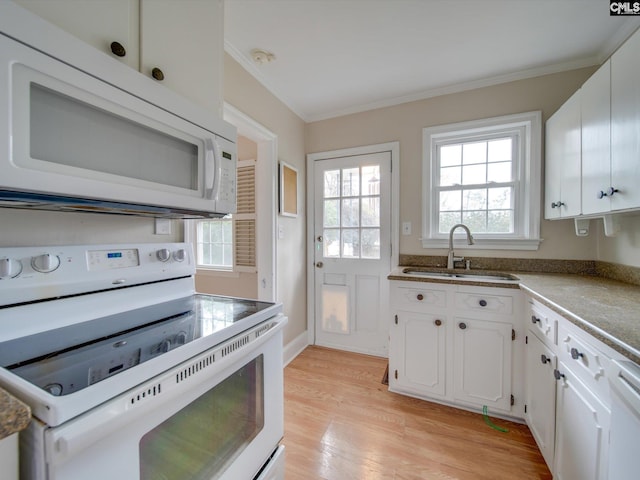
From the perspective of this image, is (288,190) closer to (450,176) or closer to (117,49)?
(450,176)

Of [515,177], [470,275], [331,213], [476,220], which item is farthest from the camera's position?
[331,213]

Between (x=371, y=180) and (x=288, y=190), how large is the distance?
0.81 meters

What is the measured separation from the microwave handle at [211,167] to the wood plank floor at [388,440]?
4.57 feet

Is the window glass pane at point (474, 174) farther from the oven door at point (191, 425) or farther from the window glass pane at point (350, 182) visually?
the oven door at point (191, 425)

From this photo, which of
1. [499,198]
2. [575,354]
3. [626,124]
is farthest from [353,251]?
[626,124]

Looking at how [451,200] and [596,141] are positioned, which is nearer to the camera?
[596,141]

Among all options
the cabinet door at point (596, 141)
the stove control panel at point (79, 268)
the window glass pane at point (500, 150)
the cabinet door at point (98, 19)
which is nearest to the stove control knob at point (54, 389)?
the stove control panel at point (79, 268)

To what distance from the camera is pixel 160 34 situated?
3.08 feet

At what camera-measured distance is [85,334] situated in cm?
75

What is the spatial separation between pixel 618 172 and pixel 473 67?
1.28m

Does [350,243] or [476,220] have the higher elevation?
[476,220]

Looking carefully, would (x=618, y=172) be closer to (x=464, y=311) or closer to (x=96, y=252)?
(x=464, y=311)

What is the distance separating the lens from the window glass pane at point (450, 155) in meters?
2.29

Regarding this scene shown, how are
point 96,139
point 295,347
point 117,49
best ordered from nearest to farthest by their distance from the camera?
point 96,139, point 117,49, point 295,347
